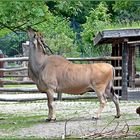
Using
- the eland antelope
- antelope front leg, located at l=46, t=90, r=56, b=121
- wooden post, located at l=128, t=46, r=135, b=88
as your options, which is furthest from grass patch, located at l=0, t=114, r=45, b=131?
wooden post, located at l=128, t=46, r=135, b=88

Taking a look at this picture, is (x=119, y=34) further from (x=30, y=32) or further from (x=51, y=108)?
(x=51, y=108)

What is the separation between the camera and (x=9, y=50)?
41.3 metres

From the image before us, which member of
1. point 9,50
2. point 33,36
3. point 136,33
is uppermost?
point 33,36

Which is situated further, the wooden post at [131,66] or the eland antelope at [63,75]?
the wooden post at [131,66]

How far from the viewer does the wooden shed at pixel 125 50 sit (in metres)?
14.1

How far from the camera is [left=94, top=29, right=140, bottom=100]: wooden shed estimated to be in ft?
46.4

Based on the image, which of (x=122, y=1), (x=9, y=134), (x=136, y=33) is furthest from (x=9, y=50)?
(x=9, y=134)

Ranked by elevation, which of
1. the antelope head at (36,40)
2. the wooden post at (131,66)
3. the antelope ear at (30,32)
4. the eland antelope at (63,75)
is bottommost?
the wooden post at (131,66)

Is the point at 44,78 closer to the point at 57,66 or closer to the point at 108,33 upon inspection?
the point at 57,66

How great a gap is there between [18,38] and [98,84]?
29.7 meters

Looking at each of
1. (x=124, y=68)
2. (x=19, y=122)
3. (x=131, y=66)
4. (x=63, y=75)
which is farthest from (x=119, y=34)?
(x=19, y=122)

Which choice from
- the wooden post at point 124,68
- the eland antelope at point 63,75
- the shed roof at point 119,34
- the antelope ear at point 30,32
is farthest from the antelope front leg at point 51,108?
the wooden post at point 124,68

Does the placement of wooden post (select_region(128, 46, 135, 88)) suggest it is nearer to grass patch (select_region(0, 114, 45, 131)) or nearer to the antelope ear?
grass patch (select_region(0, 114, 45, 131))

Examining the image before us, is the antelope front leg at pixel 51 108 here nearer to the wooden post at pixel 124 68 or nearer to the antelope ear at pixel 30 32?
the antelope ear at pixel 30 32
